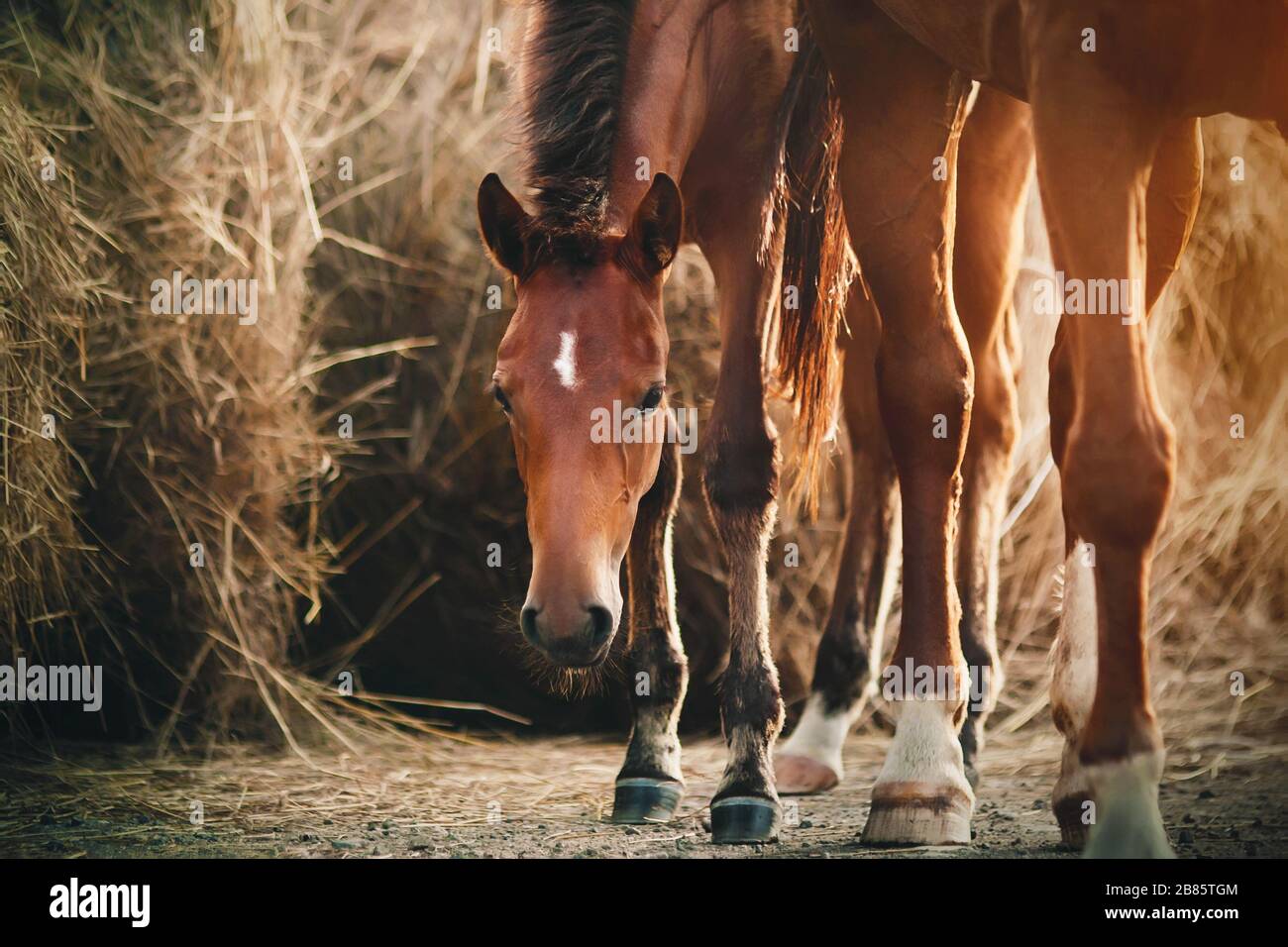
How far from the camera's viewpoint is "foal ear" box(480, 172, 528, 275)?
11.5 feet

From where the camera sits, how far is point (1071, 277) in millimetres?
2889

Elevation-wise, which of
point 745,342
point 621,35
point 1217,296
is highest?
point 621,35

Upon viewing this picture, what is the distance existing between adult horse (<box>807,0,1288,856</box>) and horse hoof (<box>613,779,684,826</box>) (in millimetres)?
684

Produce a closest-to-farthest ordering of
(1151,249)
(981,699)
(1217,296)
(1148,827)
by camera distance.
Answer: (1148,827) < (1151,249) < (981,699) < (1217,296)

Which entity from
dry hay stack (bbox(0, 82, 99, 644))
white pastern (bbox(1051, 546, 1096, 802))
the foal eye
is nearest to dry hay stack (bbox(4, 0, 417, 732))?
dry hay stack (bbox(0, 82, 99, 644))

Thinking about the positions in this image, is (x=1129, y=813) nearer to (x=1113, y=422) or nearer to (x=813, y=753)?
(x=1113, y=422)

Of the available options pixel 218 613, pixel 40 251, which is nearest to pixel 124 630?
pixel 218 613

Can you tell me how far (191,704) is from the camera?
4.72 meters

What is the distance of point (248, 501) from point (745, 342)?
177 cm

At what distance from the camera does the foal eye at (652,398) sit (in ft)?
11.2

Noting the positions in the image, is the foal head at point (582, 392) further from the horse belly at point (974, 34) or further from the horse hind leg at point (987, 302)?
the horse hind leg at point (987, 302)

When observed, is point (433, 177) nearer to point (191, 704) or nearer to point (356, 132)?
point (356, 132)

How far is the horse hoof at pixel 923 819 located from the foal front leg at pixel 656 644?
30.0 inches

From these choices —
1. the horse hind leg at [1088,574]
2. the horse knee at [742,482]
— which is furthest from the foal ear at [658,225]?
the horse hind leg at [1088,574]
